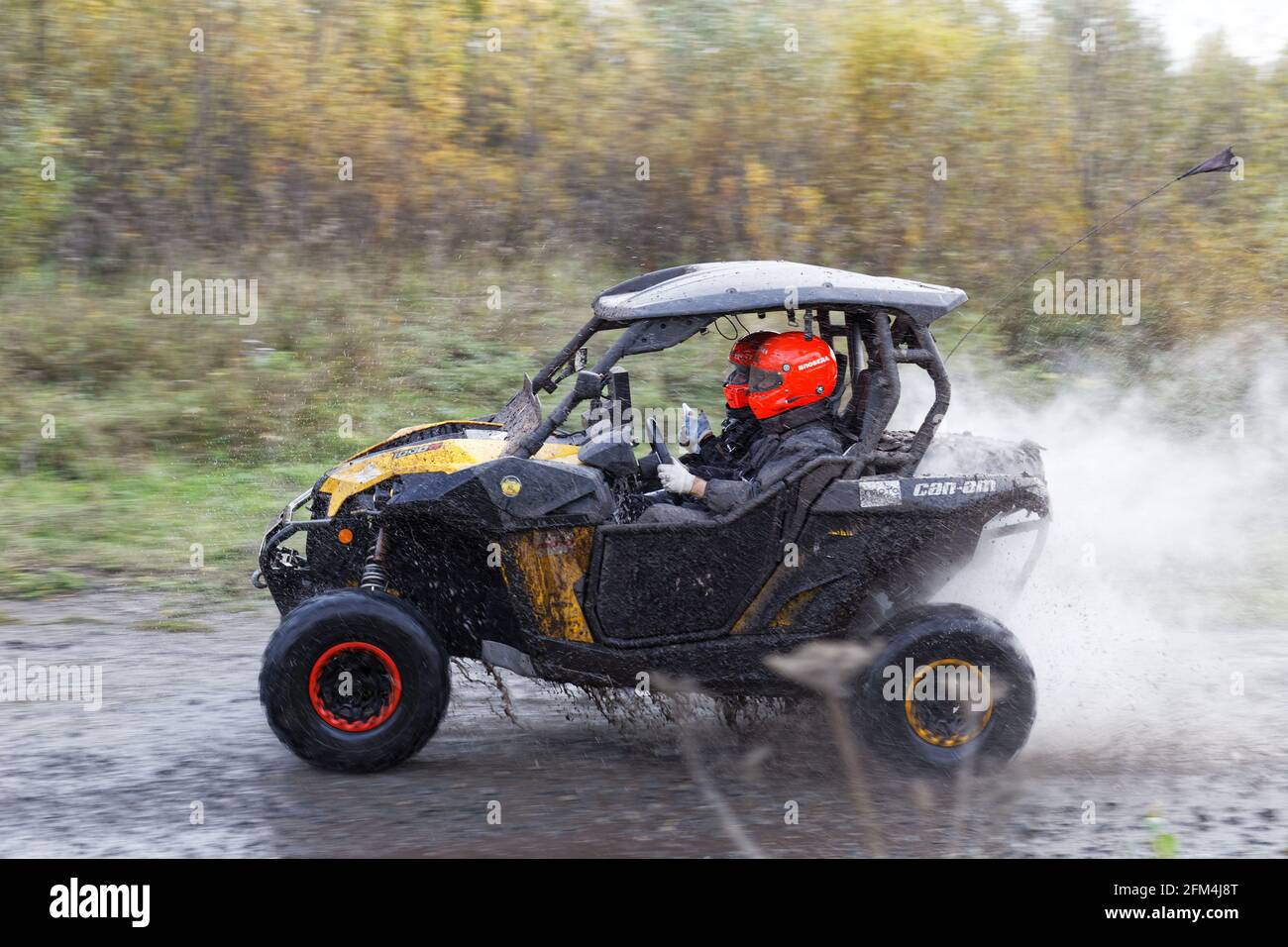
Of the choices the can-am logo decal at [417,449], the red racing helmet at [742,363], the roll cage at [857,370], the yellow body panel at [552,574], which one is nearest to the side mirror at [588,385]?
the roll cage at [857,370]

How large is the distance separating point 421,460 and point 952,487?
6.80ft

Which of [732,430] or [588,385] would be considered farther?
[732,430]

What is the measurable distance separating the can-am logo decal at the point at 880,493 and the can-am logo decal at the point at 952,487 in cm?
7

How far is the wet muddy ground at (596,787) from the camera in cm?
495

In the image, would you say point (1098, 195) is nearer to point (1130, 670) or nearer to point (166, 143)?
point (1130, 670)

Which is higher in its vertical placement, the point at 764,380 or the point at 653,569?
the point at 764,380

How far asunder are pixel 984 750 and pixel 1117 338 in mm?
7702

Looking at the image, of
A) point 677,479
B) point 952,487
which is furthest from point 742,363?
point 952,487

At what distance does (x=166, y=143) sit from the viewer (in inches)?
504

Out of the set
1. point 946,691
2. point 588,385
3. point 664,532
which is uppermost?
point 588,385

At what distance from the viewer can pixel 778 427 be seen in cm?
575

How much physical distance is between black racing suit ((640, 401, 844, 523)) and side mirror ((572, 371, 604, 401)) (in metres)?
0.57

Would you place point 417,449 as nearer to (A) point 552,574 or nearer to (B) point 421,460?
(B) point 421,460

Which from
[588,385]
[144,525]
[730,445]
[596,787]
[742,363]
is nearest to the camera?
[588,385]
